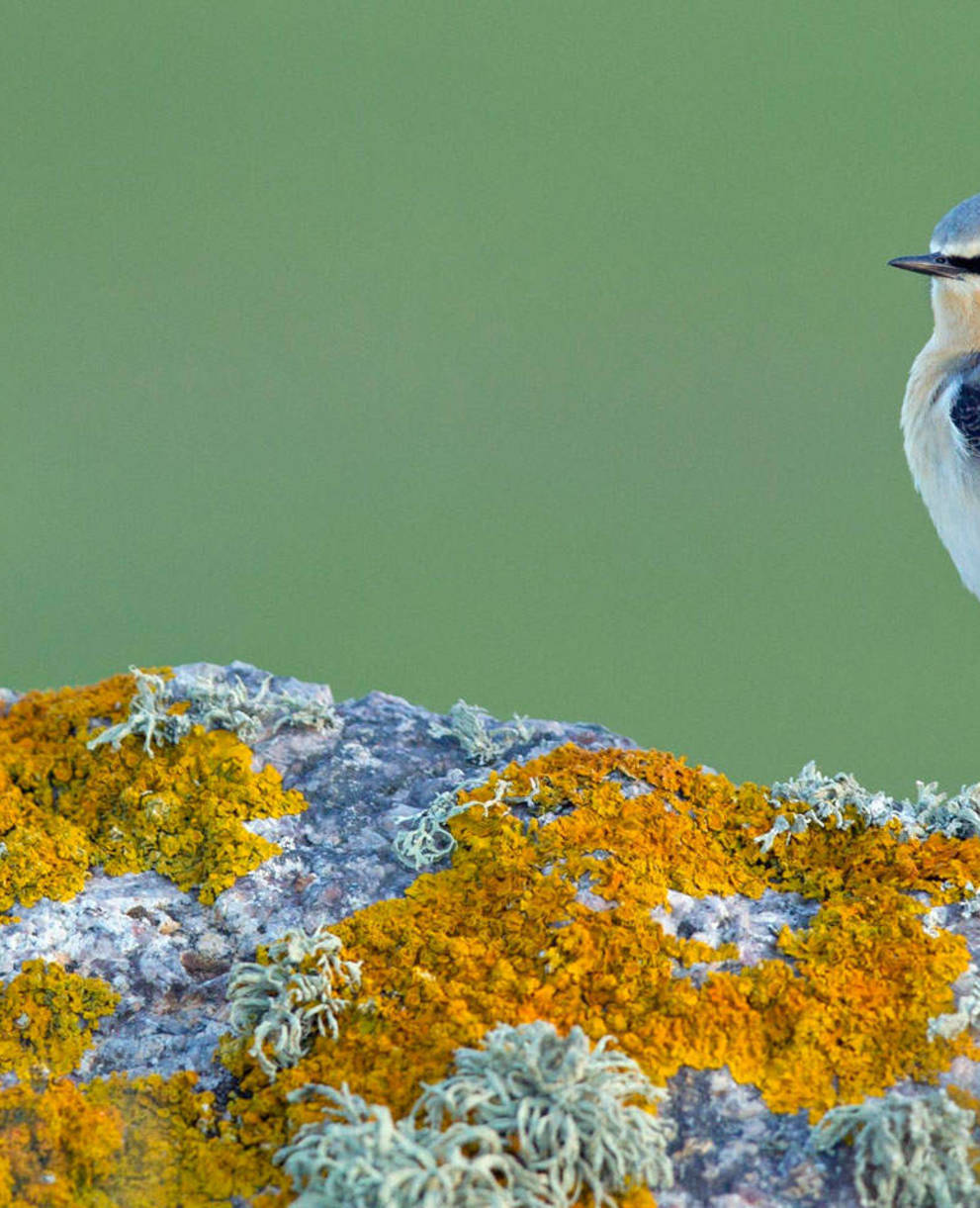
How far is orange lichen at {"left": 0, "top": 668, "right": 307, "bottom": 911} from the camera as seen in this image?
3955mm

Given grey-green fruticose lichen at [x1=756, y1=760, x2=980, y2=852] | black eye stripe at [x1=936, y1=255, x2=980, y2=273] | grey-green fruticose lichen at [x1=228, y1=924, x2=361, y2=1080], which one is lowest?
grey-green fruticose lichen at [x1=228, y1=924, x2=361, y2=1080]

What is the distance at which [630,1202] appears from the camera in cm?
284

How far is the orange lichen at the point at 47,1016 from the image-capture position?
3.35 meters

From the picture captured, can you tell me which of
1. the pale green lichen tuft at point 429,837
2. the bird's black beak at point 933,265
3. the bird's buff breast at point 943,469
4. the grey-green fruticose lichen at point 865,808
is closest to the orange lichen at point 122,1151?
the pale green lichen tuft at point 429,837

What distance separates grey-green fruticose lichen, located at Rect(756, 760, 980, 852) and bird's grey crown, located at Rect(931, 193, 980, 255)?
351cm

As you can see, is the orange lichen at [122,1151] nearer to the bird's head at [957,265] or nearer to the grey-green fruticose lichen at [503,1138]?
the grey-green fruticose lichen at [503,1138]

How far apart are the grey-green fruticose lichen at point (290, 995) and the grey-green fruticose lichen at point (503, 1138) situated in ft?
0.81

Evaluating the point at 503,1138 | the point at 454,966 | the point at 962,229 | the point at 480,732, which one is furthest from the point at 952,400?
the point at 503,1138

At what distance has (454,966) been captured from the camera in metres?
3.46

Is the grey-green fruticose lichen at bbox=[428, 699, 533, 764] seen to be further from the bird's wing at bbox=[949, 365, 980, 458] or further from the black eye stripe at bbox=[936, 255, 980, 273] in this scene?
the black eye stripe at bbox=[936, 255, 980, 273]

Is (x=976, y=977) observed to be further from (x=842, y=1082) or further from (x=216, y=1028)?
(x=216, y=1028)

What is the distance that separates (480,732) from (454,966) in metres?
1.21

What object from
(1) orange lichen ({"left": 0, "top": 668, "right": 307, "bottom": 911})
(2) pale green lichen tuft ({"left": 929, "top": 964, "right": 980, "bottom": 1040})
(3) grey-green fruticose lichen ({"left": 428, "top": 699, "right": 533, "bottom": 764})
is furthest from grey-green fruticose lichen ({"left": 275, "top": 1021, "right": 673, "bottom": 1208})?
(3) grey-green fruticose lichen ({"left": 428, "top": 699, "right": 533, "bottom": 764})

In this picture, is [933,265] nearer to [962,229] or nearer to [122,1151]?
[962,229]
